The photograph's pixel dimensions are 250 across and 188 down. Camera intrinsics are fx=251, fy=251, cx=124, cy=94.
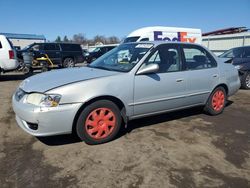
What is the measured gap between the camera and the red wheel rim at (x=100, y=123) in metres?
3.75

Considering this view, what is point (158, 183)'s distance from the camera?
9.34ft

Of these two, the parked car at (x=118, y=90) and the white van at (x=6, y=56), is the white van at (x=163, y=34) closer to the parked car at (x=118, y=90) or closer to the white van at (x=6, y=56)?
the white van at (x=6, y=56)

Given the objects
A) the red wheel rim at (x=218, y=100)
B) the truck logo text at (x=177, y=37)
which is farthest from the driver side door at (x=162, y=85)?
the truck logo text at (x=177, y=37)

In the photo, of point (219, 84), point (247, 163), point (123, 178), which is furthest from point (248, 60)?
point (123, 178)

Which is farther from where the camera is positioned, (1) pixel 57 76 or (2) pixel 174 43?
(2) pixel 174 43

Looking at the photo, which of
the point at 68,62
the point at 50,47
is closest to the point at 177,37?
the point at 68,62

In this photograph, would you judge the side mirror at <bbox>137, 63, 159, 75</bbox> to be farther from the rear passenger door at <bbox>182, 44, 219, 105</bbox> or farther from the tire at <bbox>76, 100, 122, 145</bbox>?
the rear passenger door at <bbox>182, 44, 219, 105</bbox>

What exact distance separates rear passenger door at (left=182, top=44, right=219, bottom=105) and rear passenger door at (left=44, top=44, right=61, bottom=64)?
1240cm

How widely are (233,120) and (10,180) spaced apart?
14.2 ft

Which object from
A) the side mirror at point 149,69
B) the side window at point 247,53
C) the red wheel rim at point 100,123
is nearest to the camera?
the red wheel rim at point 100,123

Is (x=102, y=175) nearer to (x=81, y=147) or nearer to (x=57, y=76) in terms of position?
(x=81, y=147)

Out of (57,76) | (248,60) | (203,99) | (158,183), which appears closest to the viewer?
(158,183)

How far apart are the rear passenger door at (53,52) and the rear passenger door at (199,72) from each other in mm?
12398

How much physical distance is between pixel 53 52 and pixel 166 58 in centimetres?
1287
